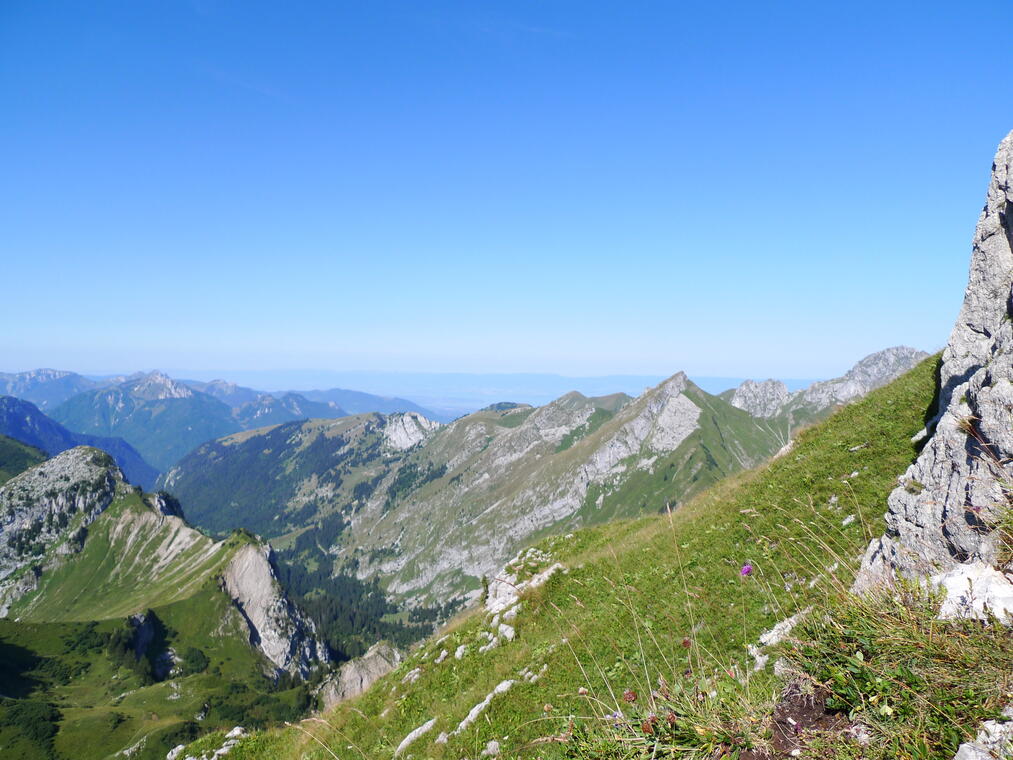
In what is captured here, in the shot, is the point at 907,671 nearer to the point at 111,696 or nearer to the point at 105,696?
the point at 111,696

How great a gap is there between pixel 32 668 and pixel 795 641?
259249 mm

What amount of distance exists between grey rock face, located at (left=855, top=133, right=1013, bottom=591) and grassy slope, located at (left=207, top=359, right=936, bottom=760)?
917 millimetres

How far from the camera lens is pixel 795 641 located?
616 centimetres

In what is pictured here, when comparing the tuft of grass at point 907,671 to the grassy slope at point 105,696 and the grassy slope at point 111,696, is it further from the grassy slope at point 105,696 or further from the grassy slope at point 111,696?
the grassy slope at point 111,696

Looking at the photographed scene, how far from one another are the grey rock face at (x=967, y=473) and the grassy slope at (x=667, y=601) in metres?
0.92

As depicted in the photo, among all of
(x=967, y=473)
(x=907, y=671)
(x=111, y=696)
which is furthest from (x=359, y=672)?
(x=907, y=671)

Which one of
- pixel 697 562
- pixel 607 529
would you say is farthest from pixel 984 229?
pixel 607 529

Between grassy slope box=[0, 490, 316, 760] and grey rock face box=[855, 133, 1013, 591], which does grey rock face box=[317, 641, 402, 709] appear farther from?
grey rock face box=[855, 133, 1013, 591]

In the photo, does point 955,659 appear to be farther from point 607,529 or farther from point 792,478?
point 607,529

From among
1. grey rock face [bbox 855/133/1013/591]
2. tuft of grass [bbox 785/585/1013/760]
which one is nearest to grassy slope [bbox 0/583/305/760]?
grey rock face [bbox 855/133/1013/591]

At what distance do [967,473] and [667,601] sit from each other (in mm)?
8520

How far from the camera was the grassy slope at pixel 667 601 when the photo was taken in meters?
11.5

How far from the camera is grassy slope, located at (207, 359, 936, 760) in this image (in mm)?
11492

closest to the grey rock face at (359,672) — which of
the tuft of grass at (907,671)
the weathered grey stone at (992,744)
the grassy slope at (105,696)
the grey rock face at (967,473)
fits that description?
the grassy slope at (105,696)
